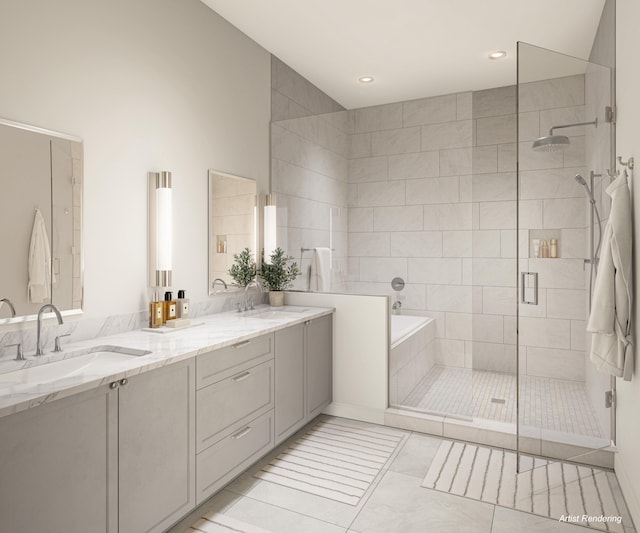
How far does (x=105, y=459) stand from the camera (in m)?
1.60

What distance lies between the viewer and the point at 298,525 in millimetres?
2031

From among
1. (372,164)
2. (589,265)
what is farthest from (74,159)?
(589,265)

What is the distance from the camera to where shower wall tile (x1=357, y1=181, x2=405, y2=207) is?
315 cm

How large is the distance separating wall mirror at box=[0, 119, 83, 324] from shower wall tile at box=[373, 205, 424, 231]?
188cm

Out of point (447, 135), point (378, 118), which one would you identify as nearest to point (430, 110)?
point (447, 135)

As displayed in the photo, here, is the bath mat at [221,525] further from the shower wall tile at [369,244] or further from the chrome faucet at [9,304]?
the shower wall tile at [369,244]

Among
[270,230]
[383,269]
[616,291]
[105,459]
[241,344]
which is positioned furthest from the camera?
[270,230]

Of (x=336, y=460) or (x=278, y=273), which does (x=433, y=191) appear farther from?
(x=336, y=460)

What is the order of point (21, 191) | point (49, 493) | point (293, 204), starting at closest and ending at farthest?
point (49, 493)
point (21, 191)
point (293, 204)

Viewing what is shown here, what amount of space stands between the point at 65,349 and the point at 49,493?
71 cm

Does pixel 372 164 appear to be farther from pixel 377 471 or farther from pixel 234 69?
pixel 377 471

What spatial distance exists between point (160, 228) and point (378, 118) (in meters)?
1.72

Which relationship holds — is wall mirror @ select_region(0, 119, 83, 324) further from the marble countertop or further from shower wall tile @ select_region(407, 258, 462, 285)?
shower wall tile @ select_region(407, 258, 462, 285)

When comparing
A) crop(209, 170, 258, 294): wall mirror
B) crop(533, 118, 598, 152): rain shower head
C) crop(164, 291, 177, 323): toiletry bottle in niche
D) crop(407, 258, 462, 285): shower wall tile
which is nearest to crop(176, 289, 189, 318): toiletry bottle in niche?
crop(164, 291, 177, 323): toiletry bottle in niche
